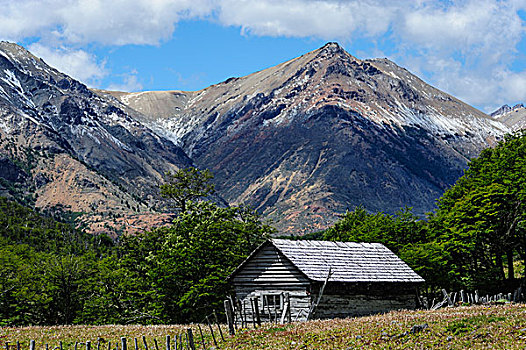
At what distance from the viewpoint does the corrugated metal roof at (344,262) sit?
125 feet

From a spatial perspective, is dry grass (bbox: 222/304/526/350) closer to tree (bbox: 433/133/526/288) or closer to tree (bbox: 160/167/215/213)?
tree (bbox: 433/133/526/288)

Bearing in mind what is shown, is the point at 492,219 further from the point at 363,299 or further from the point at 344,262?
the point at 363,299

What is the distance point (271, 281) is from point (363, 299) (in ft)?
21.8

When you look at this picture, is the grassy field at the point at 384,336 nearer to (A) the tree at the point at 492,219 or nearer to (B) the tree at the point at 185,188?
(A) the tree at the point at 492,219

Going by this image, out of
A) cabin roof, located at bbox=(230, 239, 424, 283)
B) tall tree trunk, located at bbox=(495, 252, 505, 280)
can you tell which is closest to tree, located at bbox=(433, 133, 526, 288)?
tall tree trunk, located at bbox=(495, 252, 505, 280)

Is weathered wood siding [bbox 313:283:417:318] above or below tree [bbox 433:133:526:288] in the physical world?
below

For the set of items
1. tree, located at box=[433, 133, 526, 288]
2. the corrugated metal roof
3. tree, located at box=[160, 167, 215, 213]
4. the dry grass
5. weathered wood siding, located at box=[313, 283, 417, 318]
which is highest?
tree, located at box=[160, 167, 215, 213]

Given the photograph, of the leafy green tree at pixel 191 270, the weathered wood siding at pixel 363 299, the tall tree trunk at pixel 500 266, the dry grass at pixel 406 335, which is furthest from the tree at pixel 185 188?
the dry grass at pixel 406 335

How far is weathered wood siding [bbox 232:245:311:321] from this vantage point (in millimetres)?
37125

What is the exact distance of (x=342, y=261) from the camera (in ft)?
132

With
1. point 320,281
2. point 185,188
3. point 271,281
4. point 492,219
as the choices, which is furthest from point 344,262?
point 185,188

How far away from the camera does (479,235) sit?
58.7 m

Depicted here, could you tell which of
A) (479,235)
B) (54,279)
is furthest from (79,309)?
(479,235)

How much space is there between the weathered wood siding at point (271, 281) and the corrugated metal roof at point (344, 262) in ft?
2.57
